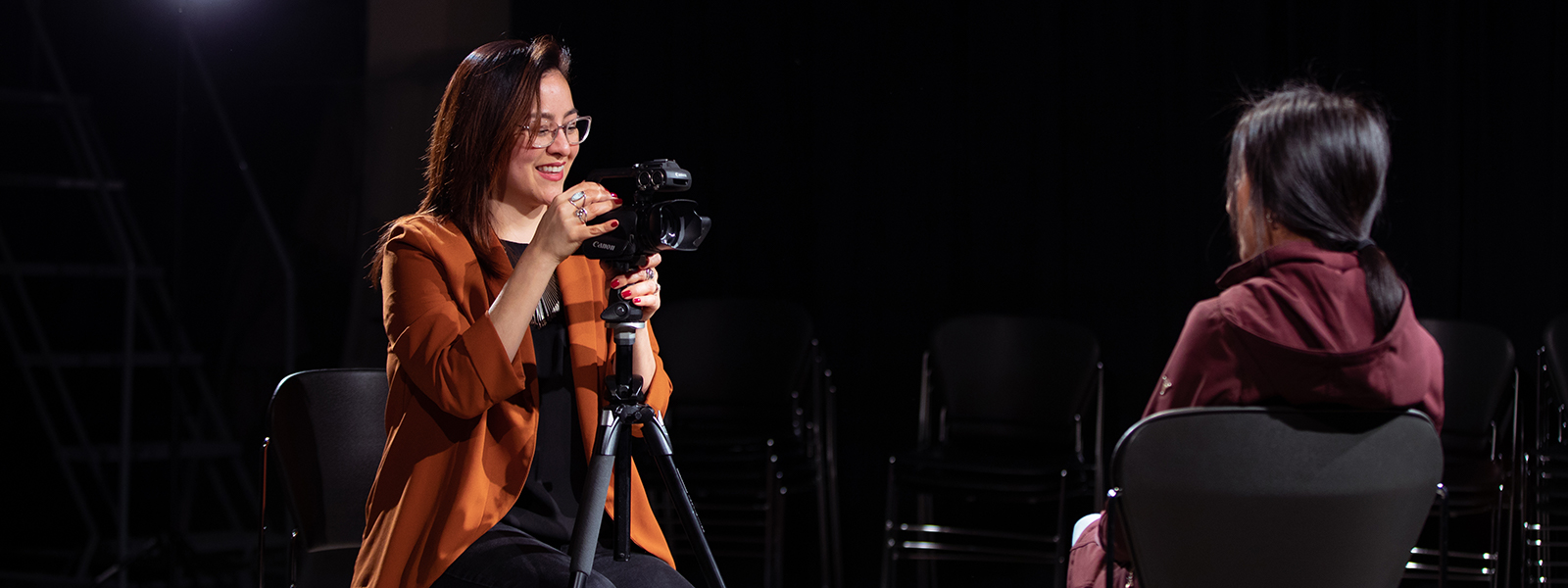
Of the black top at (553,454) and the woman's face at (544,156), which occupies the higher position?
the woman's face at (544,156)

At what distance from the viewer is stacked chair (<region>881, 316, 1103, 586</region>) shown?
3310 mm

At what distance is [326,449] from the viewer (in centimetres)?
183

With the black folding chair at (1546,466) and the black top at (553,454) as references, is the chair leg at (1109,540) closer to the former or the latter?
the black top at (553,454)

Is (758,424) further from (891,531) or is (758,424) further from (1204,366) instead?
(1204,366)

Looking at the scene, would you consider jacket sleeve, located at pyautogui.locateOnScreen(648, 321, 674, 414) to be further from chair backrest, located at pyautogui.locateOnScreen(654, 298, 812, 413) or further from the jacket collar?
chair backrest, located at pyautogui.locateOnScreen(654, 298, 812, 413)

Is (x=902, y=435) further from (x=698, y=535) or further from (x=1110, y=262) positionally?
(x=698, y=535)

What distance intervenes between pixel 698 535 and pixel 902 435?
2.53 m

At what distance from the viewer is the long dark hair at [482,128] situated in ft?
5.08

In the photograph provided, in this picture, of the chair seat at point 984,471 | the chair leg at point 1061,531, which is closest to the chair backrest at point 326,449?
the chair seat at point 984,471

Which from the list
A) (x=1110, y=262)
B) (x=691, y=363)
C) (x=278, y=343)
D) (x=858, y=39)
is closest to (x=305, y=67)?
(x=278, y=343)

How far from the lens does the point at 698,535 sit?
1.39 m

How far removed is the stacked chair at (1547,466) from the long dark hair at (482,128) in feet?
8.85

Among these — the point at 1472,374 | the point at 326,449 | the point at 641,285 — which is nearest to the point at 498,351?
the point at 641,285

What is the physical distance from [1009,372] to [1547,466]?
145 centimetres
